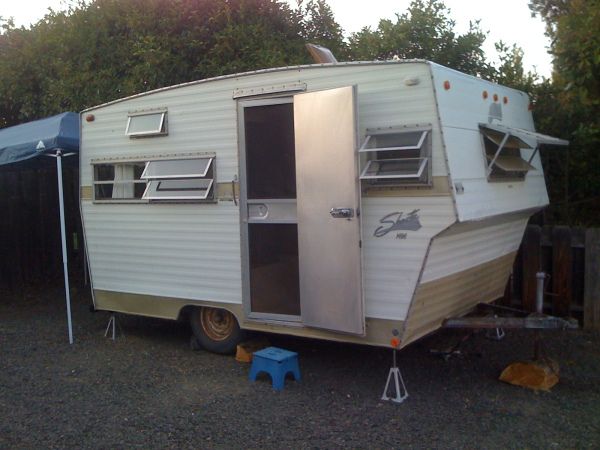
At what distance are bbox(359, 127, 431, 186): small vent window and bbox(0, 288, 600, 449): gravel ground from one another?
1.78 meters

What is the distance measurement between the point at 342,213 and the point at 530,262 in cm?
325

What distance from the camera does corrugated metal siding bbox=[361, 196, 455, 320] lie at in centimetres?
491

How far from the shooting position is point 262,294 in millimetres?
6062

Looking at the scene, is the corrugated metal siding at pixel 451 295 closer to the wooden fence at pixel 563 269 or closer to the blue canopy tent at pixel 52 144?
the wooden fence at pixel 563 269

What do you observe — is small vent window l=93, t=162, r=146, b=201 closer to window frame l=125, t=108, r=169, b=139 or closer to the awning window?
window frame l=125, t=108, r=169, b=139

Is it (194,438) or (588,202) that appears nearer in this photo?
(194,438)

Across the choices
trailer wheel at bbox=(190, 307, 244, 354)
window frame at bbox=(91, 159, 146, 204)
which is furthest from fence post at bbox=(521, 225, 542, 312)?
window frame at bbox=(91, 159, 146, 204)

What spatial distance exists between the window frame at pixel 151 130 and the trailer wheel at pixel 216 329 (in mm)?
1815

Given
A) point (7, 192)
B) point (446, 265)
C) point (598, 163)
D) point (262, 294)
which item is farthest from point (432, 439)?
point (7, 192)

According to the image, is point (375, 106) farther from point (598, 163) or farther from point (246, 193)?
point (598, 163)

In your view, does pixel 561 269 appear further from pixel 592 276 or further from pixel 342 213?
pixel 342 213

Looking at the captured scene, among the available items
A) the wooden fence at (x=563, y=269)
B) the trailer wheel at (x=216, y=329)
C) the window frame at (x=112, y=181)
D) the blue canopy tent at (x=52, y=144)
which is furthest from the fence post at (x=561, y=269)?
the blue canopy tent at (x=52, y=144)

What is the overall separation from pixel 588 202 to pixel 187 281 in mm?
4747

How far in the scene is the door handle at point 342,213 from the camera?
5156mm
